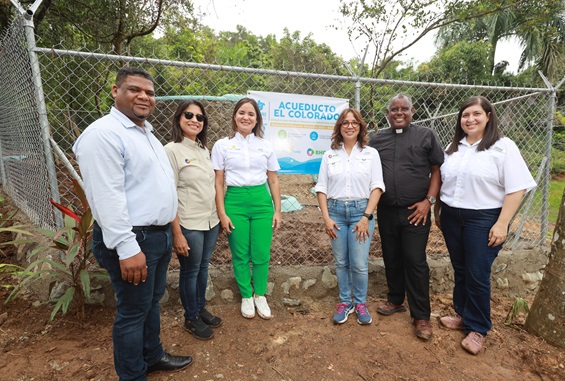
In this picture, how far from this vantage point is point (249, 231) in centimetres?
279

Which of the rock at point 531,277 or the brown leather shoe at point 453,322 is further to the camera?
the rock at point 531,277

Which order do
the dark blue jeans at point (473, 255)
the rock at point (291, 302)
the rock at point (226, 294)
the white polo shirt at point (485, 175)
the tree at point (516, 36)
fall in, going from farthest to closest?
the tree at point (516, 36) < the rock at point (291, 302) < the rock at point (226, 294) < the dark blue jeans at point (473, 255) < the white polo shirt at point (485, 175)

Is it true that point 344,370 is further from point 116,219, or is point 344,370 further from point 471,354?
point 116,219

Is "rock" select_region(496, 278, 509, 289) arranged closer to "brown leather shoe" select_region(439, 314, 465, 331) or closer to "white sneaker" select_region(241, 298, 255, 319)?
"brown leather shoe" select_region(439, 314, 465, 331)

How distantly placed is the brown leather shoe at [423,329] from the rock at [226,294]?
1.67 m

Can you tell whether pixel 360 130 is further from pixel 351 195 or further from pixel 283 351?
pixel 283 351

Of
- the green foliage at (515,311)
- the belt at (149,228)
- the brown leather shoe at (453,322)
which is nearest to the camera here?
the belt at (149,228)

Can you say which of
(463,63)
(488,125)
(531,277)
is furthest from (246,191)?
(463,63)

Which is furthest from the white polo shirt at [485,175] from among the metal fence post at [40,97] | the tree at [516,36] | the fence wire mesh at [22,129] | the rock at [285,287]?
the tree at [516,36]

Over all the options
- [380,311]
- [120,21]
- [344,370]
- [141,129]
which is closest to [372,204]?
[380,311]

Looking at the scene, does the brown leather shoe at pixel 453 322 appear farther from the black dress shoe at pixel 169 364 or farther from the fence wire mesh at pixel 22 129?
the fence wire mesh at pixel 22 129

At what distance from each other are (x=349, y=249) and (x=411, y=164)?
0.87m

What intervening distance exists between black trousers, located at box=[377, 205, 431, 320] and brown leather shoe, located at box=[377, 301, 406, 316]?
0.80 feet

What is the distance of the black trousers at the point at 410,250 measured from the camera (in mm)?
2697
